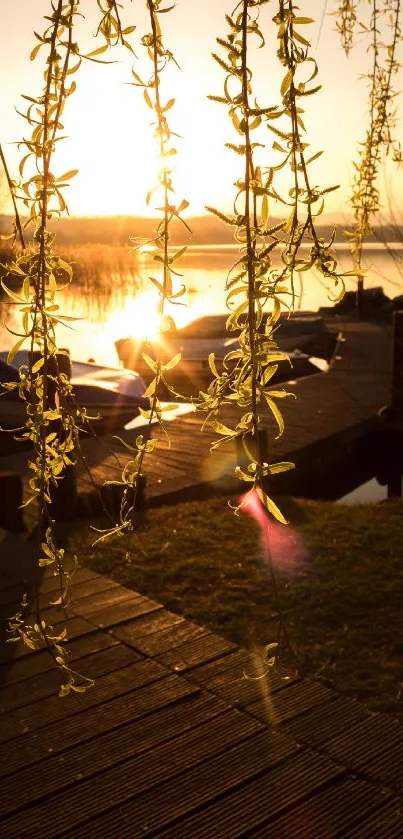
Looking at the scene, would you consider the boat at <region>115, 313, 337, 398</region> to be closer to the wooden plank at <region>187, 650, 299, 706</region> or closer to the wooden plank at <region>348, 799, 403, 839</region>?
the wooden plank at <region>187, 650, 299, 706</region>

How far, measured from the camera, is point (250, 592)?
739 cm

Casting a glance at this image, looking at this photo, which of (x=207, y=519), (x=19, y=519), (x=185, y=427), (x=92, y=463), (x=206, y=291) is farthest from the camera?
(x=206, y=291)

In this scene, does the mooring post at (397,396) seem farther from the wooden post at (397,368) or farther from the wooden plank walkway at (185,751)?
the wooden plank walkway at (185,751)

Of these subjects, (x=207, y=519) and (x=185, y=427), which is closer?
(x=207, y=519)

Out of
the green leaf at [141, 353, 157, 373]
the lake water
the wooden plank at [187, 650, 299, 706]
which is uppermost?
the green leaf at [141, 353, 157, 373]

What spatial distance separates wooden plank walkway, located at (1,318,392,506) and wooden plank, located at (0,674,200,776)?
2820 millimetres

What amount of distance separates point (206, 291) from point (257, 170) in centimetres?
8299

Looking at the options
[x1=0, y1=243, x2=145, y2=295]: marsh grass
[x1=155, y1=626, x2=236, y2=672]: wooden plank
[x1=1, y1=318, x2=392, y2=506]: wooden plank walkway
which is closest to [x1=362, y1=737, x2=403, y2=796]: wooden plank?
[x1=155, y1=626, x2=236, y2=672]: wooden plank

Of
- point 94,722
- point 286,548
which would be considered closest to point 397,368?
point 286,548

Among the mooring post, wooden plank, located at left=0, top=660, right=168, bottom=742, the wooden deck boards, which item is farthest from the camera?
the mooring post

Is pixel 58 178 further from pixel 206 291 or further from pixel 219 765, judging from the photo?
pixel 206 291

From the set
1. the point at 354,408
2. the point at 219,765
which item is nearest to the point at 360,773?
the point at 219,765

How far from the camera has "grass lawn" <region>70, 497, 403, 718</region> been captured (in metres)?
6.26

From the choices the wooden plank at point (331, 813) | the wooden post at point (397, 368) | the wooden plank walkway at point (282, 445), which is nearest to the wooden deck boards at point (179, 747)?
the wooden plank at point (331, 813)
